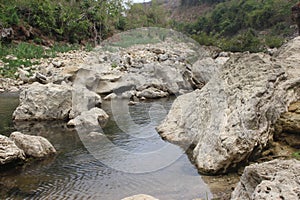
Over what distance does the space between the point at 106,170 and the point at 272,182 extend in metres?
3.33

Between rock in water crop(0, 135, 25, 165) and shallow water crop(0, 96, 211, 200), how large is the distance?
18 cm

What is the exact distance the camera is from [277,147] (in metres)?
5.62

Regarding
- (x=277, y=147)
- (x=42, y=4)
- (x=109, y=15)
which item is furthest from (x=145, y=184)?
(x=109, y=15)

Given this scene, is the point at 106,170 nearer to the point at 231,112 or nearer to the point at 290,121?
the point at 231,112

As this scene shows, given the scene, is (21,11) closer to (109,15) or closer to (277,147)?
(109,15)

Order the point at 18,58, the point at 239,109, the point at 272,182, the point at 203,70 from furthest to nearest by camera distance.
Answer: the point at 18,58
the point at 203,70
the point at 239,109
the point at 272,182

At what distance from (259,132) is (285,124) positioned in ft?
2.10

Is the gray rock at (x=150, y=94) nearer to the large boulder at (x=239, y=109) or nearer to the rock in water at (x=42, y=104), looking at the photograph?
the rock in water at (x=42, y=104)

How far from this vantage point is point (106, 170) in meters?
5.67

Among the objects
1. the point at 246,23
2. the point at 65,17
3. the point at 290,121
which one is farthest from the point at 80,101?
the point at 246,23

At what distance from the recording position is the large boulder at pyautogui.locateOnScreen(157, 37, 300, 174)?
5176mm

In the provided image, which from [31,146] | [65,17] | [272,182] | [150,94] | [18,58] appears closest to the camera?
[272,182]

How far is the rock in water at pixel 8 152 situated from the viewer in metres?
5.55

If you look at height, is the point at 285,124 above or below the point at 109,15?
below
